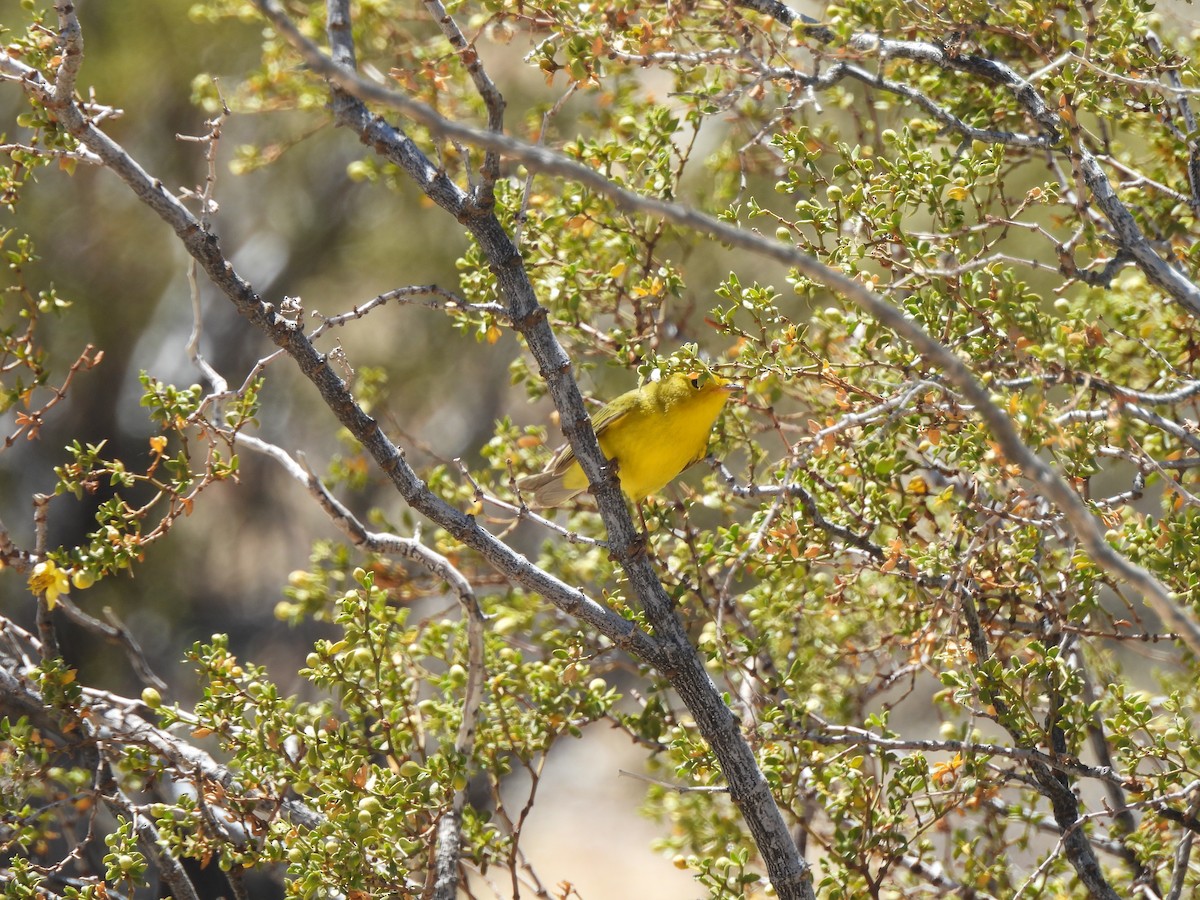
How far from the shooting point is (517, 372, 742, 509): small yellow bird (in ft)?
10.7

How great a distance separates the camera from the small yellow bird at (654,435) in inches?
128

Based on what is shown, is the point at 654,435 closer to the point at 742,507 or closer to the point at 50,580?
the point at 742,507

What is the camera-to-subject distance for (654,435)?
3.30 metres

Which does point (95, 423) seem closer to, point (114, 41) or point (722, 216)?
point (114, 41)

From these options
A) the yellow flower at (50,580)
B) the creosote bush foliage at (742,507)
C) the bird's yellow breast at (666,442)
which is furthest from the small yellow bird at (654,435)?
the yellow flower at (50,580)

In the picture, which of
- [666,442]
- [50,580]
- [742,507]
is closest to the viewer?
[50,580]

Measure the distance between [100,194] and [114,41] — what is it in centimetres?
111

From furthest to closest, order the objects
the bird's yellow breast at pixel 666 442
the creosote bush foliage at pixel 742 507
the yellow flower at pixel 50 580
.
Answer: the bird's yellow breast at pixel 666 442
the creosote bush foliage at pixel 742 507
the yellow flower at pixel 50 580

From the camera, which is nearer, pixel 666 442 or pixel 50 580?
pixel 50 580

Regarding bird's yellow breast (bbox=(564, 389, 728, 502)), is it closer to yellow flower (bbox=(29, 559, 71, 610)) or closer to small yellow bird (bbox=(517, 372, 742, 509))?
small yellow bird (bbox=(517, 372, 742, 509))

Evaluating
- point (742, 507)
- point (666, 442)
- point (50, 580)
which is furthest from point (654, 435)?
point (50, 580)

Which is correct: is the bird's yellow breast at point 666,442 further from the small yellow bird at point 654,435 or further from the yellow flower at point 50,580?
the yellow flower at point 50,580

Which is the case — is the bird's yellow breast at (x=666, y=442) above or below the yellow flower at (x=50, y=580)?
above

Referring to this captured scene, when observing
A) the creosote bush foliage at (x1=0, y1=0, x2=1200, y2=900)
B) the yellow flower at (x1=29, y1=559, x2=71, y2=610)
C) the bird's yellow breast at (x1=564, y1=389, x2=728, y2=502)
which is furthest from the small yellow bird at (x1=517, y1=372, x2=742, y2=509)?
the yellow flower at (x1=29, y1=559, x2=71, y2=610)
